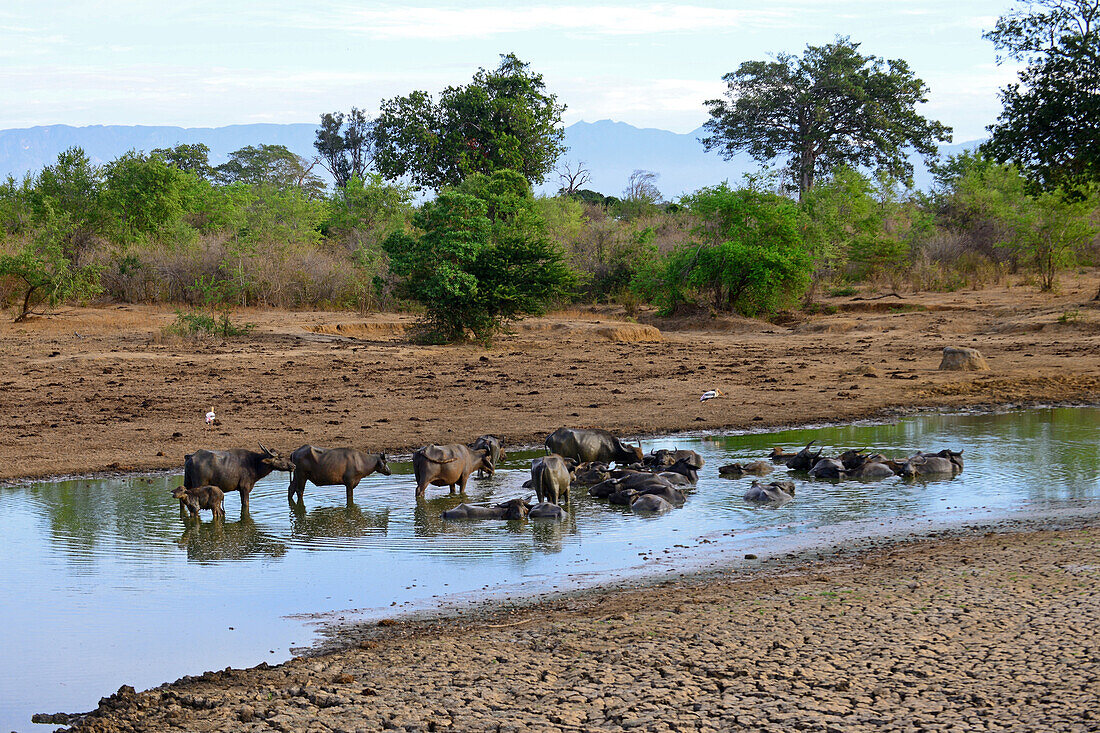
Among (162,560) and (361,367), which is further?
(361,367)

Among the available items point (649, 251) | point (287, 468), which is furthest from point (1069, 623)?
point (649, 251)

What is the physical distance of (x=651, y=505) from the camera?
9773 millimetres

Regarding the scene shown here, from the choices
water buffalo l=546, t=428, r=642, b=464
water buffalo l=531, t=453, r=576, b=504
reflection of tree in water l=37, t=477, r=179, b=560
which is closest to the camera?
reflection of tree in water l=37, t=477, r=179, b=560

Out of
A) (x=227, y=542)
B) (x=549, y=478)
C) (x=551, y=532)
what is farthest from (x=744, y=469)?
(x=227, y=542)

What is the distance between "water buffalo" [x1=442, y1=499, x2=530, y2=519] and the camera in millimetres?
9445

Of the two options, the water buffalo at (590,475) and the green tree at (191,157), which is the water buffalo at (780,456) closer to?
the water buffalo at (590,475)

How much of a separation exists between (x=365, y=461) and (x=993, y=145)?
18.4 metres

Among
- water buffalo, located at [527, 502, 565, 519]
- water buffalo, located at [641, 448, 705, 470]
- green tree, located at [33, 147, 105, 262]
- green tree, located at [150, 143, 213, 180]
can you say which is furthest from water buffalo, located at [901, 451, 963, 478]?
green tree, located at [150, 143, 213, 180]

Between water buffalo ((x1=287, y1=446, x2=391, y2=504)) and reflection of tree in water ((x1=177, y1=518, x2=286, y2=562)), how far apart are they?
0.81 meters

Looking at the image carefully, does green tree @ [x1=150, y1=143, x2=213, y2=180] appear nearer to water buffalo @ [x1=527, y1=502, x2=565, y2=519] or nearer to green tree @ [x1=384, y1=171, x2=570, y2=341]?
green tree @ [x1=384, y1=171, x2=570, y2=341]

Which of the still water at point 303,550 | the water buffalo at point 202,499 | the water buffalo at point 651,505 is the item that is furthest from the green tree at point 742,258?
the water buffalo at point 202,499

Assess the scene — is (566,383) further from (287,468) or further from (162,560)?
(162,560)

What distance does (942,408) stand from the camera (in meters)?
15.9

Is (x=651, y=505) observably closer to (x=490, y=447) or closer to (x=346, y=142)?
(x=490, y=447)
